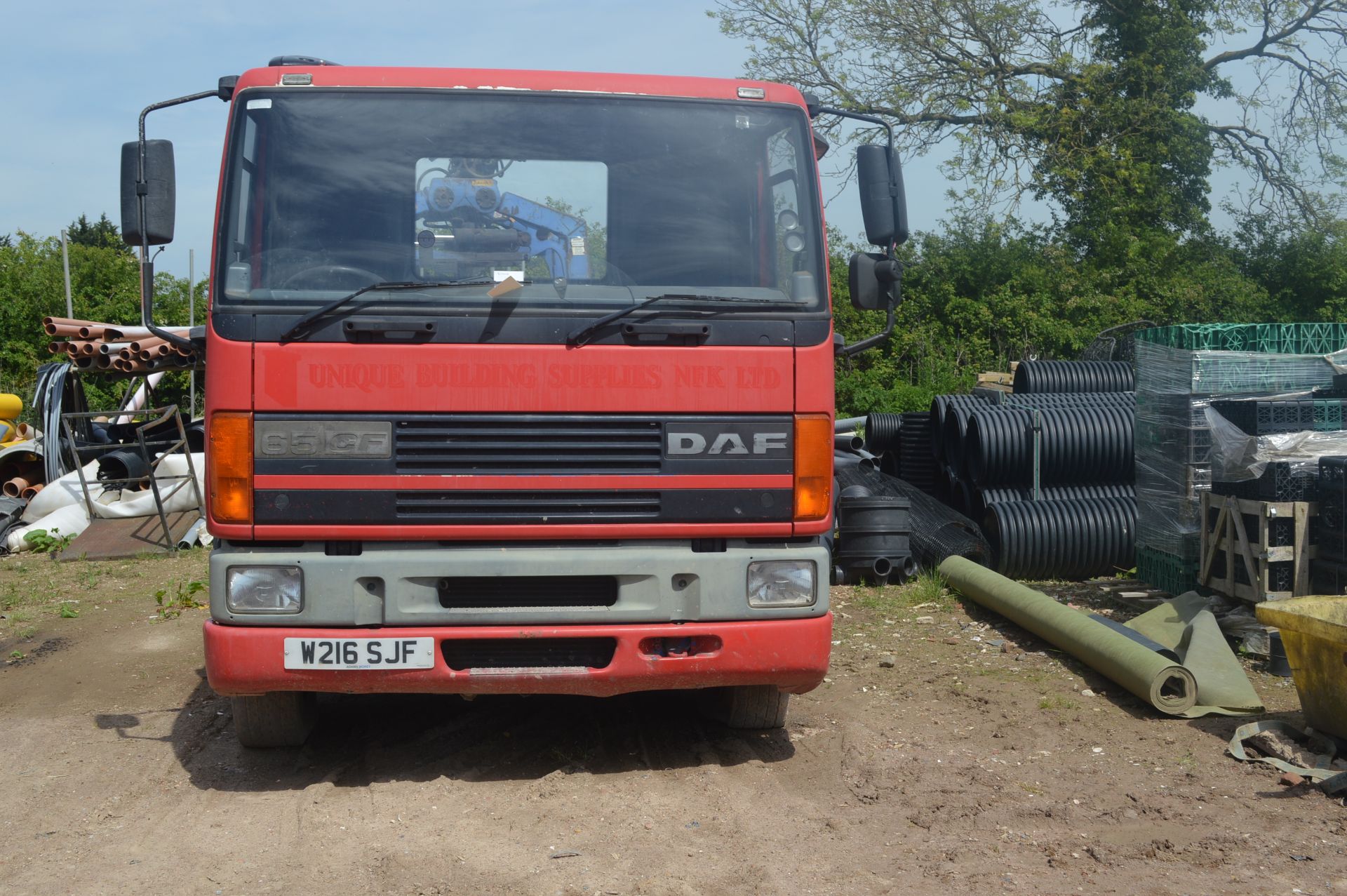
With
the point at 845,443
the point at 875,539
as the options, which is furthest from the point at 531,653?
the point at 845,443

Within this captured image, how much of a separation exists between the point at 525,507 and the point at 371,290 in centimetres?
98

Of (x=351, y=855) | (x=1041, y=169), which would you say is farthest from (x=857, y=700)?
(x=1041, y=169)

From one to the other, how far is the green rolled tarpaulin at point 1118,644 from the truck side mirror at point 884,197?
2.54 meters

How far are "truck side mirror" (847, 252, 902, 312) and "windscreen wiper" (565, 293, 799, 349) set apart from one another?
0.59 metres

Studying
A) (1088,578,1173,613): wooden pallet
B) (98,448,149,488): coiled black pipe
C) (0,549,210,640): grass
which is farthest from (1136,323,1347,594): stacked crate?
(98,448,149,488): coiled black pipe

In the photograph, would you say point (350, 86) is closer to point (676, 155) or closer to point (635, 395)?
point (676, 155)

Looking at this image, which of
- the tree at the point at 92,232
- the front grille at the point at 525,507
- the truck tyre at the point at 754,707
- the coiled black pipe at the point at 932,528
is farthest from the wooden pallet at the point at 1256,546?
the tree at the point at 92,232

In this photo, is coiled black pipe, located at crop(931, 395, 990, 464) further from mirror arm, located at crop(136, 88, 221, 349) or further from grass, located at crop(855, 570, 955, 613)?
mirror arm, located at crop(136, 88, 221, 349)

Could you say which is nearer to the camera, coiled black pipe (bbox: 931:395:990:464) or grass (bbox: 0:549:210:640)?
grass (bbox: 0:549:210:640)

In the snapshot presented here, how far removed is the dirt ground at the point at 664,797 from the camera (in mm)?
3908

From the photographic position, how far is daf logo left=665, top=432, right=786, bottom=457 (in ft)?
14.6

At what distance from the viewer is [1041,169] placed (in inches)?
909

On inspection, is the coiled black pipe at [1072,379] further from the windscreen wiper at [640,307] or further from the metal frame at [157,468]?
the windscreen wiper at [640,307]

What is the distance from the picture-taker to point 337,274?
4.48 m
